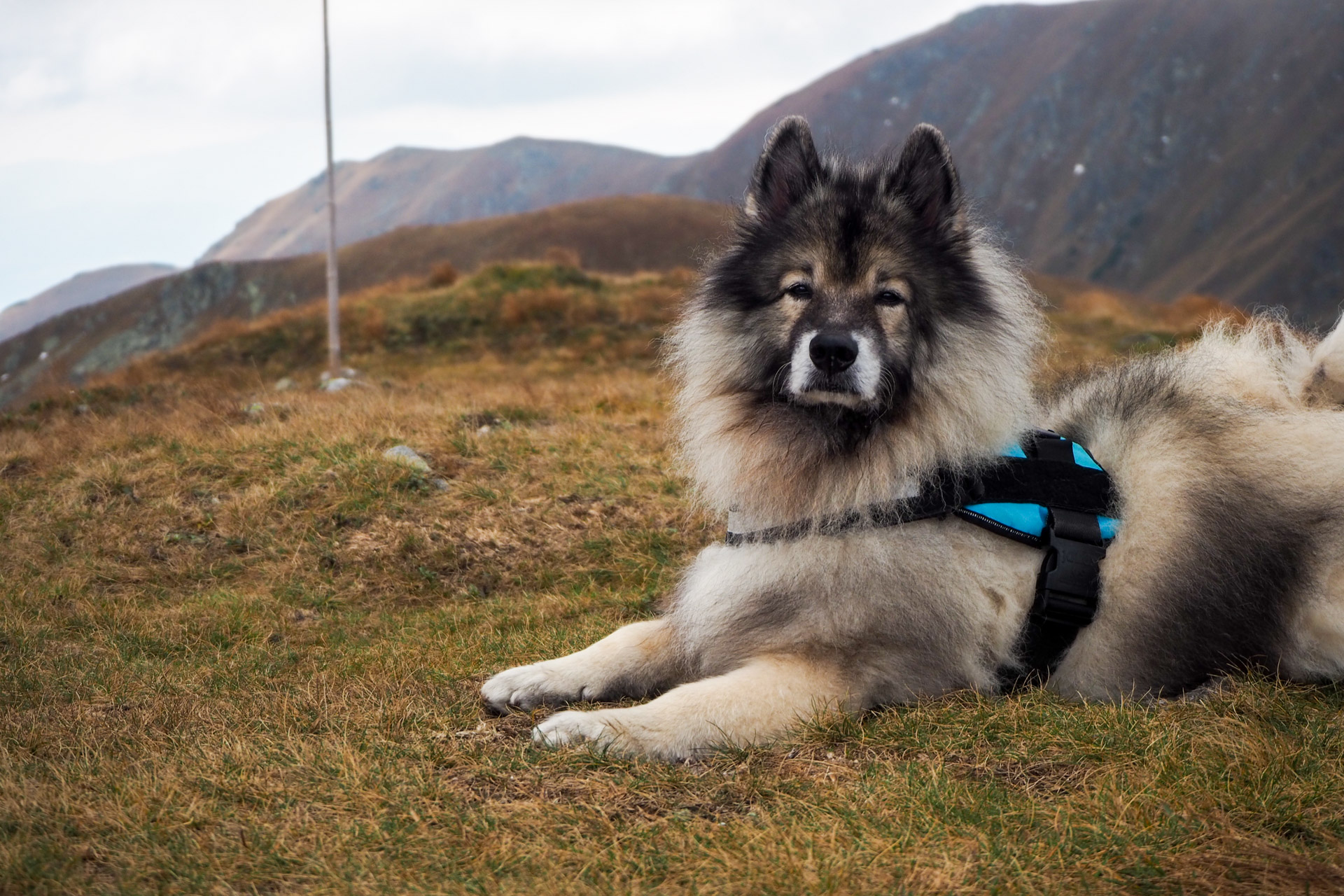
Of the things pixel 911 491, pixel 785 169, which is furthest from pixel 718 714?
pixel 785 169

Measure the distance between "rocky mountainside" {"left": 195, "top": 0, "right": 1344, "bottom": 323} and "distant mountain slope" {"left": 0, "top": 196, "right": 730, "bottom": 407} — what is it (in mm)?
53481

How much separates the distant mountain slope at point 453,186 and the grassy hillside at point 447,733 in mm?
117918

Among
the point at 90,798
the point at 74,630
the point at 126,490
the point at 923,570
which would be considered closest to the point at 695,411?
the point at 923,570

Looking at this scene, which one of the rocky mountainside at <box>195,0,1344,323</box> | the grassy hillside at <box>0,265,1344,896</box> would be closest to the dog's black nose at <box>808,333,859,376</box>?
the grassy hillside at <box>0,265,1344,896</box>

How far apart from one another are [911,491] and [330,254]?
25.0 m

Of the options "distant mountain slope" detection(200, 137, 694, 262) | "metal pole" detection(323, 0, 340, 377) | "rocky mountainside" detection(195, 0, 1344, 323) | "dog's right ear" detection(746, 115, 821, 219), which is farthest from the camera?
"distant mountain slope" detection(200, 137, 694, 262)

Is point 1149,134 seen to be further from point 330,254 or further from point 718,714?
point 718,714

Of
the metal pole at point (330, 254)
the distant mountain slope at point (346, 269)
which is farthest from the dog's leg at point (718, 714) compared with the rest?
the distant mountain slope at point (346, 269)

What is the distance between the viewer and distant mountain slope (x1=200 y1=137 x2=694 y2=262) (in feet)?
418

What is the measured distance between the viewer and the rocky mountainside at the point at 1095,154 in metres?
99.3

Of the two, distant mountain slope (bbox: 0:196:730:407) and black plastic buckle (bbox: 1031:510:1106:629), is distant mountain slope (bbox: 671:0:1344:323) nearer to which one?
distant mountain slope (bbox: 0:196:730:407)

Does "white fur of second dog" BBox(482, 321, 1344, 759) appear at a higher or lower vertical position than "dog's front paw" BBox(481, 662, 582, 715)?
higher

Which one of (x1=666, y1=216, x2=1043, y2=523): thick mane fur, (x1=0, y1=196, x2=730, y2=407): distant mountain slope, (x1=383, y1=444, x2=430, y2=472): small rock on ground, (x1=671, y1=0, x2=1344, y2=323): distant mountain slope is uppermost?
(x1=671, y1=0, x2=1344, y2=323): distant mountain slope

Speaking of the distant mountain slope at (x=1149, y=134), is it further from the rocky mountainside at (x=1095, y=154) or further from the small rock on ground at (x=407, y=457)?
the small rock on ground at (x=407, y=457)
